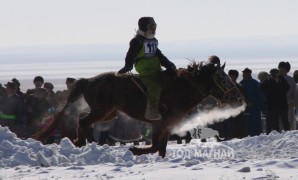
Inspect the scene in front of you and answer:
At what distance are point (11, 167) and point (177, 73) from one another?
3.43 metres

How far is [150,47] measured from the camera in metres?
13.6

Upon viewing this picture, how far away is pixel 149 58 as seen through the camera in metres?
13.6

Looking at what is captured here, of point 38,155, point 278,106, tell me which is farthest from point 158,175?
point 278,106

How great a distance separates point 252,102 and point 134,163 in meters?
7.13

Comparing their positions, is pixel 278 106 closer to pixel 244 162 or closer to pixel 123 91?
pixel 123 91

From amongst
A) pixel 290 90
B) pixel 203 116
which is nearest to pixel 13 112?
pixel 203 116

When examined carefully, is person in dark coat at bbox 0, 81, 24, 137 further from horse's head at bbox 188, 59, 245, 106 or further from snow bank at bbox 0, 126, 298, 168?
horse's head at bbox 188, 59, 245, 106

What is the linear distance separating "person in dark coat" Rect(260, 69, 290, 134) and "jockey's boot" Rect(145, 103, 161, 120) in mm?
4947

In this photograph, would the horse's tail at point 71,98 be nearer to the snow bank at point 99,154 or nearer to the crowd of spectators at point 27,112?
the snow bank at point 99,154

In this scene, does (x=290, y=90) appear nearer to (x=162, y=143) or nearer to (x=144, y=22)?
(x=162, y=143)

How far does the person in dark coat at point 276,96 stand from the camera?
58.5ft

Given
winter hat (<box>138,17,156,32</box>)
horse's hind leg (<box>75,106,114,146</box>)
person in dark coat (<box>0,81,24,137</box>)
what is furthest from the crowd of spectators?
winter hat (<box>138,17,156,32</box>)

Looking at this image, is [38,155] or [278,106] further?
[278,106]

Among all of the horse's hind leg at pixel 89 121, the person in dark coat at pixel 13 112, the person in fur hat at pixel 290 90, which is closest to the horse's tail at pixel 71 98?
the horse's hind leg at pixel 89 121
